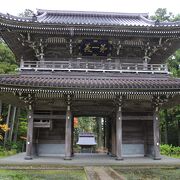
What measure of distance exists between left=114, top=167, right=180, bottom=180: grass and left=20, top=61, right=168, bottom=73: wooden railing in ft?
21.8

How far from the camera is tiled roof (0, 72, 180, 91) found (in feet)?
48.8

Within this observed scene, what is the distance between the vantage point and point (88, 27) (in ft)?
55.7

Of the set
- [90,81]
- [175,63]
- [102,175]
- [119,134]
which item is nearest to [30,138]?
[90,81]

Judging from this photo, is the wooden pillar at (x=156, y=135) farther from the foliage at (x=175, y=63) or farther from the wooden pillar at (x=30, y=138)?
the foliage at (x=175, y=63)

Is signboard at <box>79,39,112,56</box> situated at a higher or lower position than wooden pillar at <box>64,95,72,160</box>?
higher

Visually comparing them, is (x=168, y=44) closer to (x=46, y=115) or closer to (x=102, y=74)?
(x=102, y=74)

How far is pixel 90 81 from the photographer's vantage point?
16.0 meters

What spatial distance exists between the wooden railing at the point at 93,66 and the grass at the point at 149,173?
262 inches

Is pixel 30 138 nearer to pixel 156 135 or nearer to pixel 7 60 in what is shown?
pixel 156 135

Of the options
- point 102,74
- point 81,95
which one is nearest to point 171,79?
point 102,74

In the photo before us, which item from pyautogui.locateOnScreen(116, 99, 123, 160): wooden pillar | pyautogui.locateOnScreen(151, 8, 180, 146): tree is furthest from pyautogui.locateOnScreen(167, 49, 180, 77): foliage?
pyautogui.locateOnScreen(116, 99, 123, 160): wooden pillar

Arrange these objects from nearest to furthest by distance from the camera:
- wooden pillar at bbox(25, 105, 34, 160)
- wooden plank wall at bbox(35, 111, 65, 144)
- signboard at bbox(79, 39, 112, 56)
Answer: wooden pillar at bbox(25, 105, 34, 160) < wooden plank wall at bbox(35, 111, 65, 144) < signboard at bbox(79, 39, 112, 56)

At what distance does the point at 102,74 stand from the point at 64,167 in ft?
21.8

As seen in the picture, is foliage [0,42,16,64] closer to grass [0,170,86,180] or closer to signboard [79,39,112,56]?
signboard [79,39,112,56]
